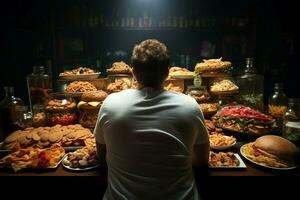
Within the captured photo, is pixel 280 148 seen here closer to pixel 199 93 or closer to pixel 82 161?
pixel 199 93

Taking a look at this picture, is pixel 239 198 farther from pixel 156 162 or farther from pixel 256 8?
pixel 256 8

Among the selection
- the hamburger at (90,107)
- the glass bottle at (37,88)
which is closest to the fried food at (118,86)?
the hamburger at (90,107)

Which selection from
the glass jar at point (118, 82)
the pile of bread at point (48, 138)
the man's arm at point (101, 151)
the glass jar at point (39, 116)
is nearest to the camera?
the man's arm at point (101, 151)

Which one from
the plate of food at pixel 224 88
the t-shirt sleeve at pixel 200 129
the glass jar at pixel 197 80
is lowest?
the t-shirt sleeve at pixel 200 129

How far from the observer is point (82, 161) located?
6.59 ft

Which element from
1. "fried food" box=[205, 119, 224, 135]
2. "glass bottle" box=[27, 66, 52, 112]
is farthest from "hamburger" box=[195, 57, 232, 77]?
"glass bottle" box=[27, 66, 52, 112]

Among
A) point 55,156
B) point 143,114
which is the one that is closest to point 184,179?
point 143,114

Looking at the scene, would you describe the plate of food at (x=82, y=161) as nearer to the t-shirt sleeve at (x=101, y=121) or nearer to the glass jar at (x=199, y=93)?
the t-shirt sleeve at (x=101, y=121)

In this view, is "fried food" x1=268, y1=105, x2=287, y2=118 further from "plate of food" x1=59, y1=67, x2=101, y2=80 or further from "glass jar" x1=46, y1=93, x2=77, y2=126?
"glass jar" x1=46, y1=93, x2=77, y2=126

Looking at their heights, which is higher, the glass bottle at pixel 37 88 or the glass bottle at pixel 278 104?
the glass bottle at pixel 37 88

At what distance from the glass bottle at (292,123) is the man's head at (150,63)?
51.6 inches

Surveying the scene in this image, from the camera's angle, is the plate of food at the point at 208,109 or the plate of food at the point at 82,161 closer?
the plate of food at the point at 82,161

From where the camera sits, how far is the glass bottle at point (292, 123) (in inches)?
88.0

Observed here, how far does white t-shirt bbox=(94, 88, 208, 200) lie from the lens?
1475mm
